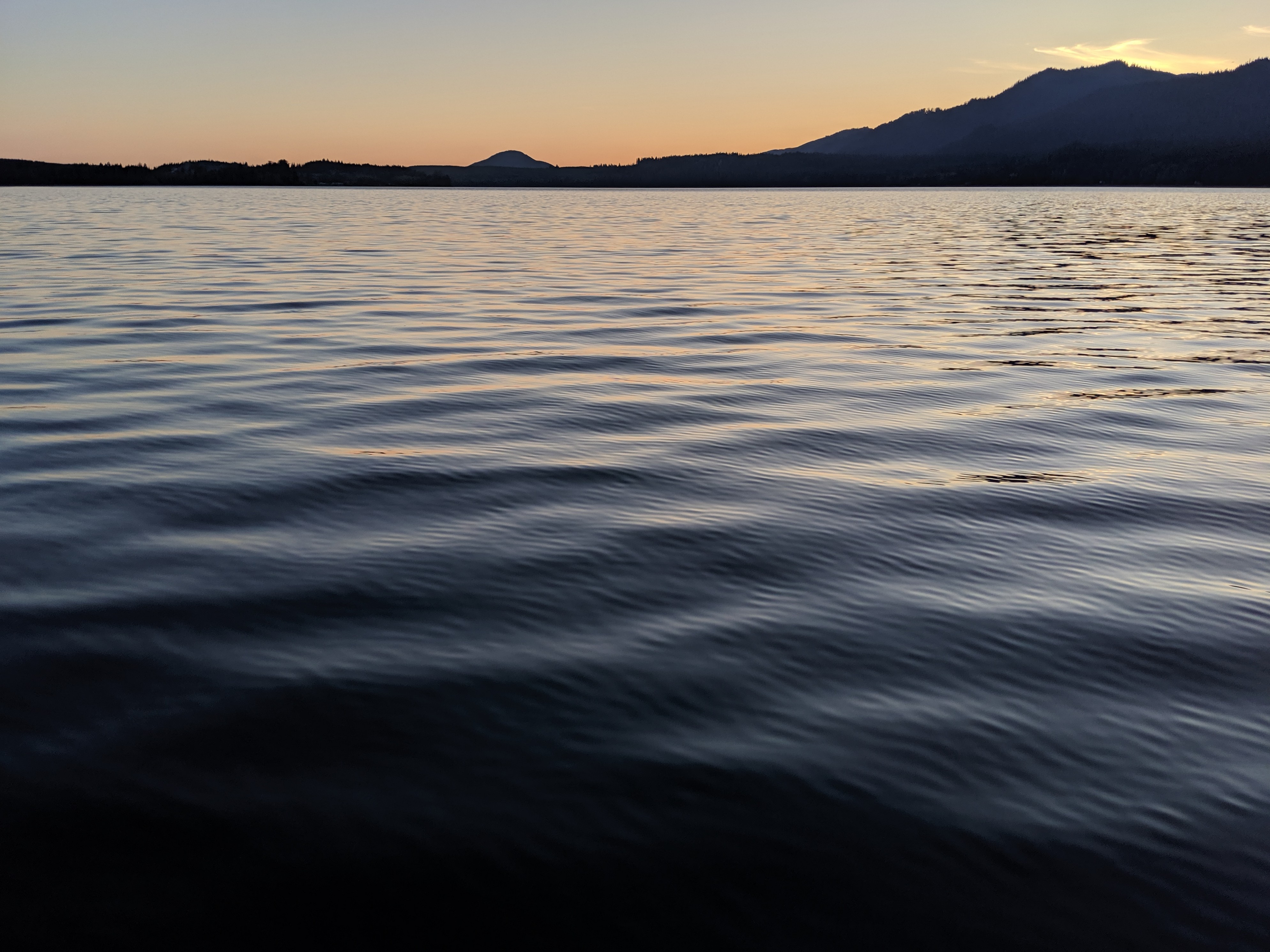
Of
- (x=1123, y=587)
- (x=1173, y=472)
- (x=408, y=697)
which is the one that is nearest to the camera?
(x=408, y=697)

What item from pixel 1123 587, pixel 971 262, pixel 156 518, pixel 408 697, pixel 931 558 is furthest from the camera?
pixel 971 262

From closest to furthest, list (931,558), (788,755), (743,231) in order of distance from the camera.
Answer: (788,755), (931,558), (743,231)

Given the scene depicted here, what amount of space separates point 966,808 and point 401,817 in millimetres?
2224

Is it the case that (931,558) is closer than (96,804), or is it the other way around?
(96,804)

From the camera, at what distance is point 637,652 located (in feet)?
18.1

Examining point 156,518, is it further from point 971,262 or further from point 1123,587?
point 971,262

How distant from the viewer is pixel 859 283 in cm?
2844

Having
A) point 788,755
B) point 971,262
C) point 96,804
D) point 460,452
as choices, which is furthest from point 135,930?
point 971,262

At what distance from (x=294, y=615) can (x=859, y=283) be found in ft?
81.0

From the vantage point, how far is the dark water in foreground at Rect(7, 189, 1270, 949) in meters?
3.61

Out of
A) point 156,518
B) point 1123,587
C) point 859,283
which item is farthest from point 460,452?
point 859,283

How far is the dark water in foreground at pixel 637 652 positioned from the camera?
3.61 m

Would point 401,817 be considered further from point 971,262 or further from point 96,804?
point 971,262

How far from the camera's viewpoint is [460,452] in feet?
32.8
